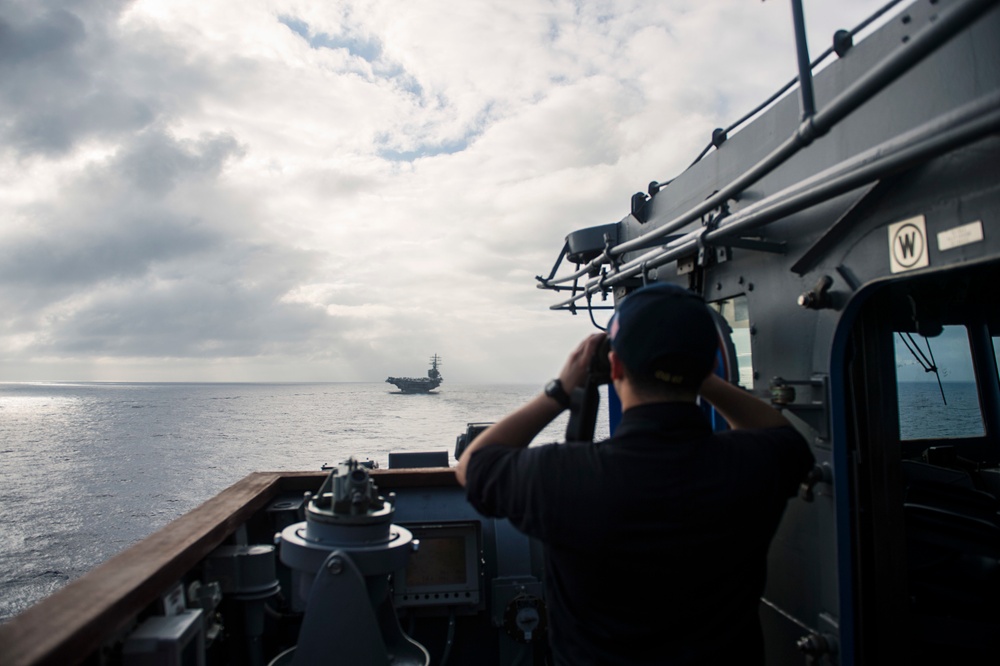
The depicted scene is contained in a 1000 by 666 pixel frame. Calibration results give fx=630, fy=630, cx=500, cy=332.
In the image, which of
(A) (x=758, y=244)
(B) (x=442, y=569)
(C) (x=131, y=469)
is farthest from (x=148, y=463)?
(A) (x=758, y=244)

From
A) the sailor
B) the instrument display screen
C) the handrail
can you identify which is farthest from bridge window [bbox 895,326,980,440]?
the sailor

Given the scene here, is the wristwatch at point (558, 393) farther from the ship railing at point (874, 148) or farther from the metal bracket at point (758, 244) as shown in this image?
the metal bracket at point (758, 244)

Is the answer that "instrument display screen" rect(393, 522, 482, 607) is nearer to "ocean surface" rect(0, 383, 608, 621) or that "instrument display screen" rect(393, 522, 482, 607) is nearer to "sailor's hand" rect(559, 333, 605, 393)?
"sailor's hand" rect(559, 333, 605, 393)

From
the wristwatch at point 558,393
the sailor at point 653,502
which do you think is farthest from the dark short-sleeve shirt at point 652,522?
the wristwatch at point 558,393

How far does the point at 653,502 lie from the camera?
4.38 ft

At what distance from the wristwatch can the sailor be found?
3.3 inches

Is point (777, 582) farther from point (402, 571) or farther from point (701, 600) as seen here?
point (402, 571)

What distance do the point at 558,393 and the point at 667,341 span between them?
314mm

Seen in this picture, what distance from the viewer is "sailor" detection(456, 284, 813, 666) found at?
1350mm

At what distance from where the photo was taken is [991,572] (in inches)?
114

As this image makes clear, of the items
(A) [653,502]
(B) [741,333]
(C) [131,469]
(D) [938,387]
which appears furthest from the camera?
(C) [131,469]

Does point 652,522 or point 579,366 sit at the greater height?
point 579,366

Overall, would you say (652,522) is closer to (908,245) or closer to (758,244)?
(908,245)

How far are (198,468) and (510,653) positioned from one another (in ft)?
89.0
